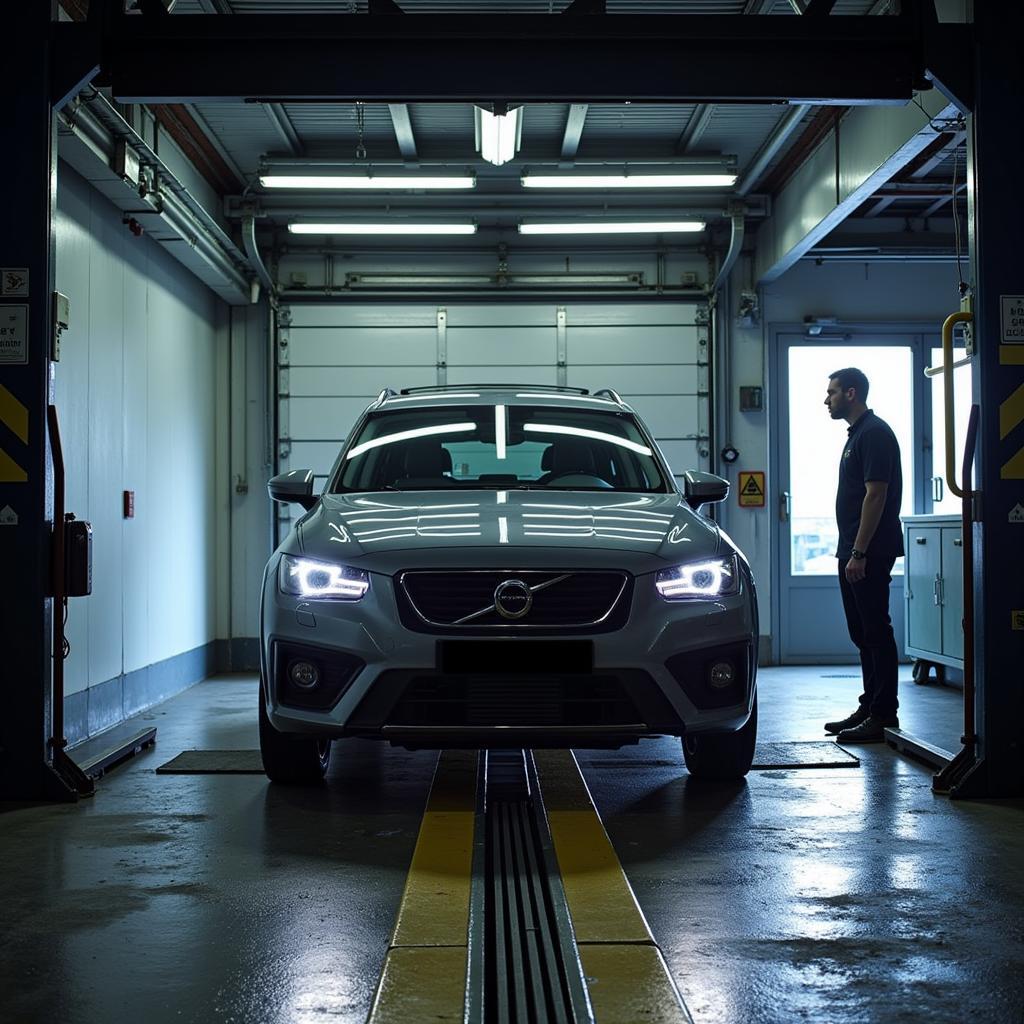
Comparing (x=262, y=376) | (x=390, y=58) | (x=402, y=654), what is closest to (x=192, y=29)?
(x=390, y=58)

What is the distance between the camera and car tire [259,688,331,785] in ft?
17.1

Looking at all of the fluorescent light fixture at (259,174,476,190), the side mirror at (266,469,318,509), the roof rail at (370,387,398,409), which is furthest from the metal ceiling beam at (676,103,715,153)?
the side mirror at (266,469,318,509)

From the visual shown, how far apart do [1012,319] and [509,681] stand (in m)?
2.65

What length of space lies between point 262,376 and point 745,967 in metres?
9.86

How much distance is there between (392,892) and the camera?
3701 mm

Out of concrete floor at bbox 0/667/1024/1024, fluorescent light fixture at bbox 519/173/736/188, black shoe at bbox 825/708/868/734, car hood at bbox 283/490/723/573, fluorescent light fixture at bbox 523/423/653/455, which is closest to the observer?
concrete floor at bbox 0/667/1024/1024

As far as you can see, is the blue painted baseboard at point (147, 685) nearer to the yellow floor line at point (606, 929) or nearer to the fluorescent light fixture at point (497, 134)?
the yellow floor line at point (606, 929)

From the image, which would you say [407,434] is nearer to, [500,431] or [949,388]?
[500,431]

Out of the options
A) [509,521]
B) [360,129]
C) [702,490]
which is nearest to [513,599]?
[509,521]

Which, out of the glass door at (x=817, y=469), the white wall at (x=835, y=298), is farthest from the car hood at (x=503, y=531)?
the white wall at (x=835, y=298)

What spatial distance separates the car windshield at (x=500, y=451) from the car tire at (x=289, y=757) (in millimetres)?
1167

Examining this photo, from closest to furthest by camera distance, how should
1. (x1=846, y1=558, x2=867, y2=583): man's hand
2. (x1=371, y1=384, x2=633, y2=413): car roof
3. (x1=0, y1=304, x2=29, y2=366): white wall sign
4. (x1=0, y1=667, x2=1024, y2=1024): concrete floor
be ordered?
(x1=0, y1=667, x2=1024, y2=1024): concrete floor < (x1=0, y1=304, x2=29, y2=366): white wall sign < (x1=371, y1=384, x2=633, y2=413): car roof < (x1=846, y1=558, x2=867, y2=583): man's hand

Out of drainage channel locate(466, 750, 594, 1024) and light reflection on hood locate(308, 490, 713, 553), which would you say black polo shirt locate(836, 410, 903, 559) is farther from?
drainage channel locate(466, 750, 594, 1024)

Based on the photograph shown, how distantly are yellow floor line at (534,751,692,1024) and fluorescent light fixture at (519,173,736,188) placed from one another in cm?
624
